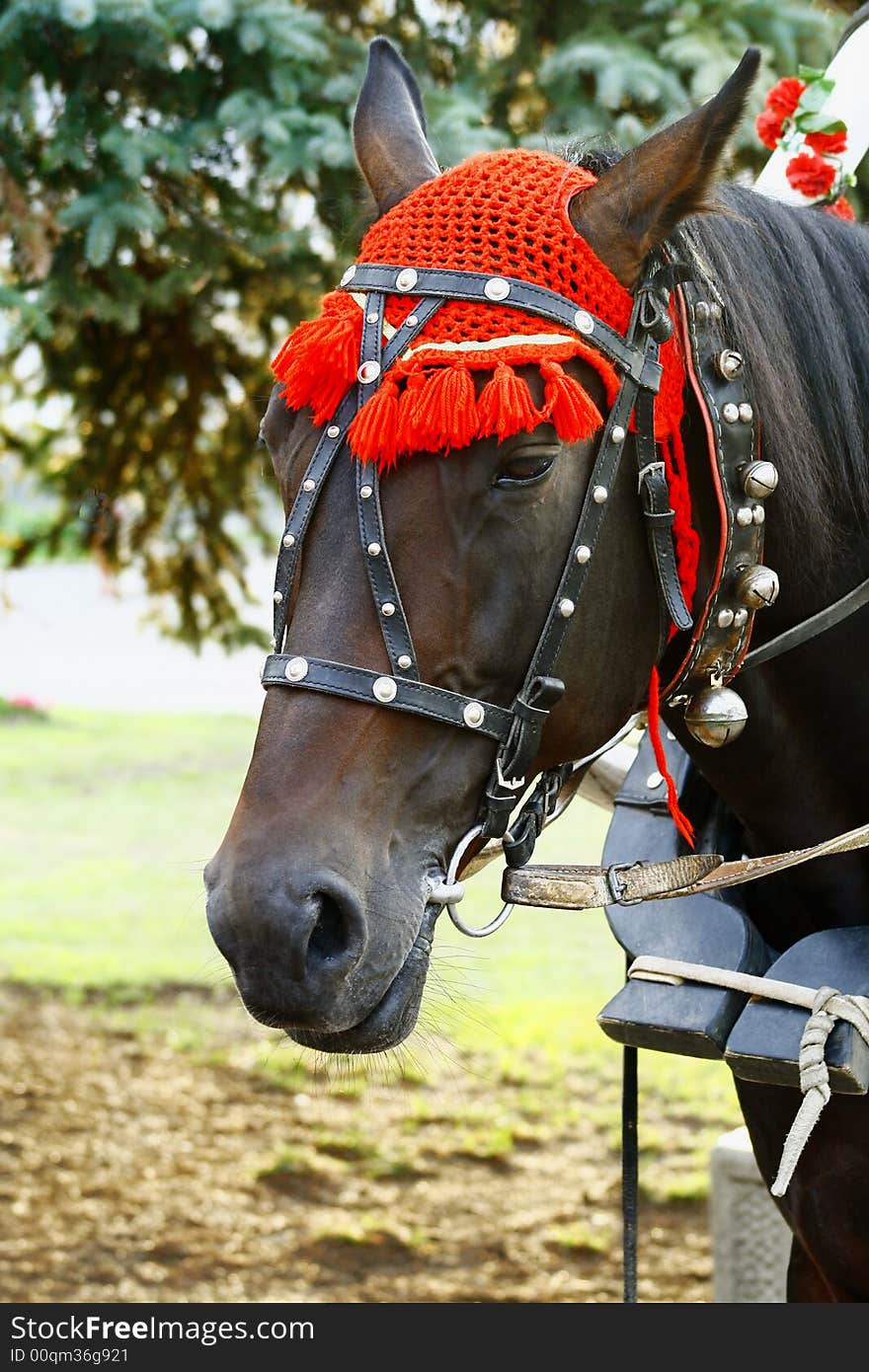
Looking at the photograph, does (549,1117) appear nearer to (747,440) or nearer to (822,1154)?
(822,1154)

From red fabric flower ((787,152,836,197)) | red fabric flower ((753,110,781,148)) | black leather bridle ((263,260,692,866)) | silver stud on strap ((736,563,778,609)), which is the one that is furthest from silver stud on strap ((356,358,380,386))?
red fabric flower ((753,110,781,148))

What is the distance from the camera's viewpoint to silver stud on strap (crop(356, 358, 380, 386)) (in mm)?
1615

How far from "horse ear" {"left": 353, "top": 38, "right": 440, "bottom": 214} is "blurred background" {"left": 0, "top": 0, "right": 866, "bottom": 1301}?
0.09m

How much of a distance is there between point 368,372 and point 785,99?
143 centimetres

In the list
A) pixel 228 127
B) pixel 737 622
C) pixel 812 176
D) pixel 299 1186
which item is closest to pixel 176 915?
pixel 299 1186

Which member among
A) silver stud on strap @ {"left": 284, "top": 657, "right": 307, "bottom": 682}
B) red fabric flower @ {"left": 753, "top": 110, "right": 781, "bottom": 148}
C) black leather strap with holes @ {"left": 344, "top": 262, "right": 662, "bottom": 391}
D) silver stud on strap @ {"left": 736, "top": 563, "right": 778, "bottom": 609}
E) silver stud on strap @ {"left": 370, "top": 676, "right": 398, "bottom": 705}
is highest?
red fabric flower @ {"left": 753, "top": 110, "right": 781, "bottom": 148}

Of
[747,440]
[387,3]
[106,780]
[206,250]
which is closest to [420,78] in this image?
[387,3]

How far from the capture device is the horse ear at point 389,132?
198 centimetres

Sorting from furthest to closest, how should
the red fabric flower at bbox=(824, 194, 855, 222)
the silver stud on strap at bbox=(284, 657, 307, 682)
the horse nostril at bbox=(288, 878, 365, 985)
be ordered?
the red fabric flower at bbox=(824, 194, 855, 222)
the silver stud on strap at bbox=(284, 657, 307, 682)
the horse nostril at bbox=(288, 878, 365, 985)

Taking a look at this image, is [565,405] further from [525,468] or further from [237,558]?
[237,558]

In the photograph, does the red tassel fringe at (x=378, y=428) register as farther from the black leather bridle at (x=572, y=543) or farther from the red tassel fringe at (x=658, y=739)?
the red tassel fringe at (x=658, y=739)

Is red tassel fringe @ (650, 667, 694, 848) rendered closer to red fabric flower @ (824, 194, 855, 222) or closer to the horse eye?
the horse eye

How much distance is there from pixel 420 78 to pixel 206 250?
0.77m

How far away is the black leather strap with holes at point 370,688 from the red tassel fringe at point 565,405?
33 centimetres
